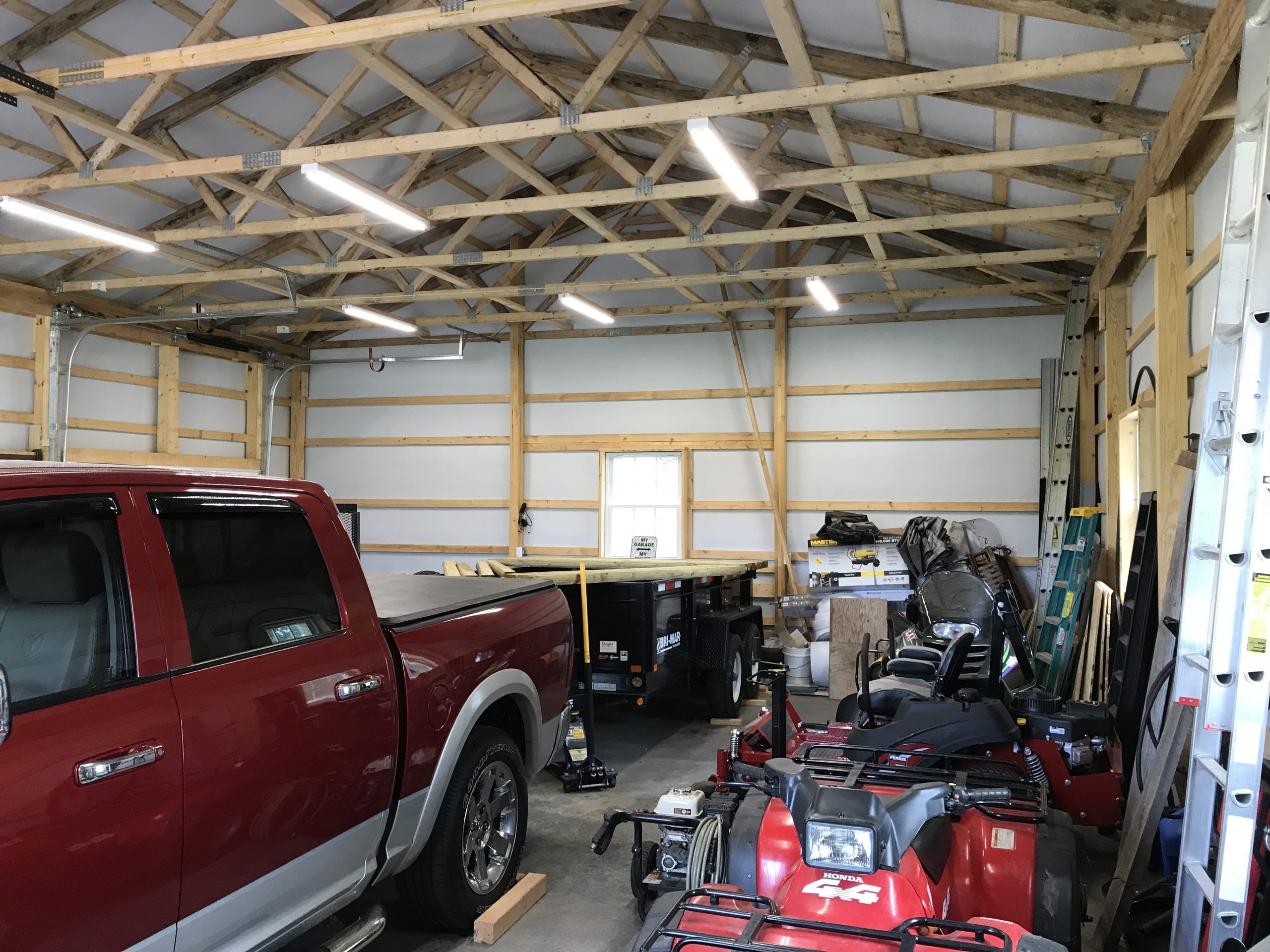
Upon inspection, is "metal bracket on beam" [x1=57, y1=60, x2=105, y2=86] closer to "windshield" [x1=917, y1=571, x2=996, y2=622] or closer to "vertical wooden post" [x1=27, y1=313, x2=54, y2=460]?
"windshield" [x1=917, y1=571, x2=996, y2=622]

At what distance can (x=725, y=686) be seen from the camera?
317 inches

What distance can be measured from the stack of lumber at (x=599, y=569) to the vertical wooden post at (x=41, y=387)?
6.68 meters

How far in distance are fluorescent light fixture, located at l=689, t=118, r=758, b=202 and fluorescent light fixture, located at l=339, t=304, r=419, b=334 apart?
19.5ft

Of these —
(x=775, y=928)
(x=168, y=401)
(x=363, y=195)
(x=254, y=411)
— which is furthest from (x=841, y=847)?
(x=254, y=411)

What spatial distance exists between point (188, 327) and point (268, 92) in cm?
582

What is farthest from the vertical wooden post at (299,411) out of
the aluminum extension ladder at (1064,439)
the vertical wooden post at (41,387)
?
the aluminum extension ladder at (1064,439)

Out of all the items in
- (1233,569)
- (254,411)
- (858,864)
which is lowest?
(858,864)

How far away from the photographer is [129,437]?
12656mm

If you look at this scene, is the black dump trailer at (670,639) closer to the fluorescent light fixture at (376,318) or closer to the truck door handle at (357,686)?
the truck door handle at (357,686)

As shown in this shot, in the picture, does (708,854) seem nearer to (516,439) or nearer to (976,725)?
(976,725)

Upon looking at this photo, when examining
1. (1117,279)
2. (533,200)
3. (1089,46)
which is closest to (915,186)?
(1117,279)

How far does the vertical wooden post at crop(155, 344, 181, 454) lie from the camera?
13.0 metres

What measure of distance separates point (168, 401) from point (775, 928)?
12832mm

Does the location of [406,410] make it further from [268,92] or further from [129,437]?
[268,92]
